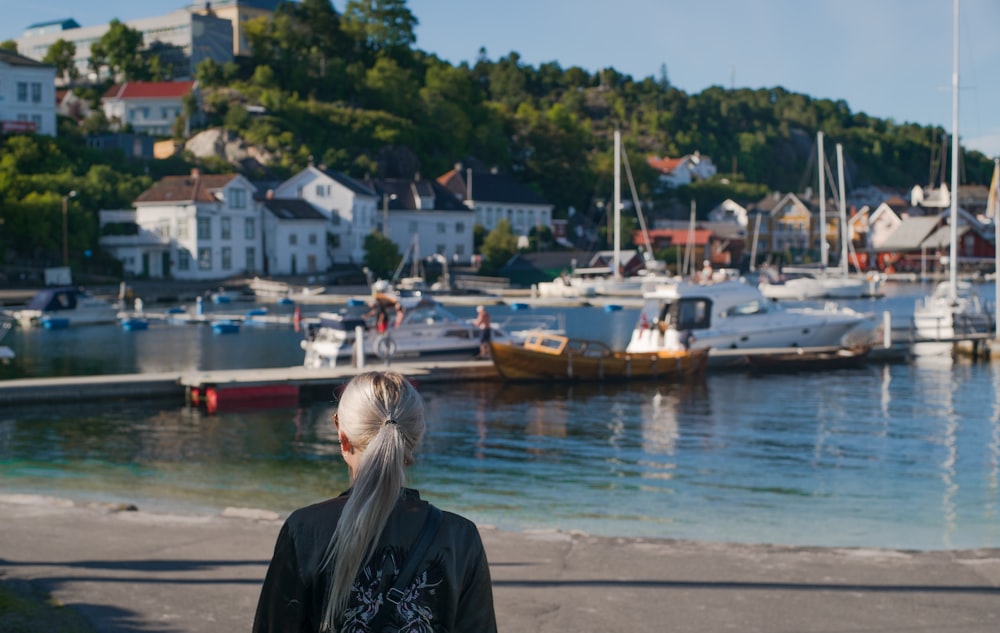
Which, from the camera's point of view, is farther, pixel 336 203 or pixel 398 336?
pixel 336 203

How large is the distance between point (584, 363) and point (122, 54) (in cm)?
11346

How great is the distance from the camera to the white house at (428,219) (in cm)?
10656

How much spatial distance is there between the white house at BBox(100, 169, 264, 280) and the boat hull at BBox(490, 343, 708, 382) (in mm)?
57082

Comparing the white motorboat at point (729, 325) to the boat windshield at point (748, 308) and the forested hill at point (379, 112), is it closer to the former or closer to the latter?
the boat windshield at point (748, 308)

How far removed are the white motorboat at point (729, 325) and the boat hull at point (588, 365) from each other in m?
2.64

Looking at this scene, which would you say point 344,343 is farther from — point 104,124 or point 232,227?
point 104,124

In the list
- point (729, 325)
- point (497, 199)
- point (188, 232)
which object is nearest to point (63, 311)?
point (188, 232)

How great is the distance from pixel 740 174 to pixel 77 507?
19190 centimetres

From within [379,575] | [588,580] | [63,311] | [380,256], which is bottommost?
[588,580]

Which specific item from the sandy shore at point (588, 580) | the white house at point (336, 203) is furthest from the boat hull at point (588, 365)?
the white house at point (336, 203)

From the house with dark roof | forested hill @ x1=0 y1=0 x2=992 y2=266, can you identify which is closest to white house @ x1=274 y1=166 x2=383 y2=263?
forested hill @ x1=0 y1=0 x2=992 y2=266

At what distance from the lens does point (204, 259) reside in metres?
87.9

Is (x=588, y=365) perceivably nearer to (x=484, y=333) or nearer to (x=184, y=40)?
(x=484, y=333)

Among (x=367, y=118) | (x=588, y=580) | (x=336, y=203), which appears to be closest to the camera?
(x=588, y=580)
